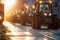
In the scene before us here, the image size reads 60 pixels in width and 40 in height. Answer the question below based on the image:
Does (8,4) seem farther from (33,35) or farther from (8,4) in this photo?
(33,35)

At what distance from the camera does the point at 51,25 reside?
31.9 metres

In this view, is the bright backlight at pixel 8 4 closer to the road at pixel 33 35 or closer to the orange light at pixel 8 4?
the orange light at pixel 8 4

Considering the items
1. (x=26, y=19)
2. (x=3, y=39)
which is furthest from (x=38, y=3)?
(x=3, y=39)

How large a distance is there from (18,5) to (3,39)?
71.5 meters

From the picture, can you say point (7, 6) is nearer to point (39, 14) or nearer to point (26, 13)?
point (26, 13)

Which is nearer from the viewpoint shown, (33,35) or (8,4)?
(33,35)

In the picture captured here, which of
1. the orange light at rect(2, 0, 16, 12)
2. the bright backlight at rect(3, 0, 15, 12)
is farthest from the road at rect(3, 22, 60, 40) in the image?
the bright backlight at rect(3, 0, 15, 12)

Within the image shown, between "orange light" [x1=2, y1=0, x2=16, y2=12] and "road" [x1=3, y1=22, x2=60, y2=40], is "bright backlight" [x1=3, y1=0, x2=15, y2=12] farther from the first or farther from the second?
"road" [x1=3, y1=22, x2=60, y2=40]

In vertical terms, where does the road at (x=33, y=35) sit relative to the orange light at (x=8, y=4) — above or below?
below

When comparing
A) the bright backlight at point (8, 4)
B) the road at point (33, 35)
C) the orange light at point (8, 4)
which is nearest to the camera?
the road at point (33, 35)

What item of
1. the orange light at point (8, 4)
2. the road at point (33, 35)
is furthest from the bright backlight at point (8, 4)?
the road at point (33, 35)

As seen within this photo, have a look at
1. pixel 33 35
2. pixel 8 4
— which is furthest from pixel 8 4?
pixel 33 35

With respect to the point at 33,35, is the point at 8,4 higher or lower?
higher

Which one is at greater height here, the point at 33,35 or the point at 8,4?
the point at 8,4
